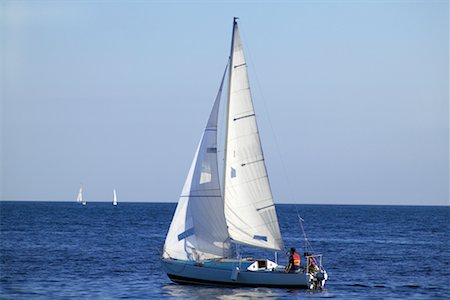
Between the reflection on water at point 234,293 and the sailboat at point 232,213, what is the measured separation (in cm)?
31

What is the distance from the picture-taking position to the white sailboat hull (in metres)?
44.1

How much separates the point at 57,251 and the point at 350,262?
21.6 metres

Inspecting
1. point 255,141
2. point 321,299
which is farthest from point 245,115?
point 321,299

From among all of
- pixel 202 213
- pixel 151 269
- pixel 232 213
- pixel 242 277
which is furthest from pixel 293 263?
pixel 151 269

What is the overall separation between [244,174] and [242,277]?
490 cm

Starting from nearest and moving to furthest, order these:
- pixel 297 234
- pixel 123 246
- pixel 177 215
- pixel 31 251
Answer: pixel 177 215 < pixel 31 251 < pixel 123 246 < pixel 297 234

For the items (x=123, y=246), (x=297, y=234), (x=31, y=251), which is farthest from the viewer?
(x=297, y=234)

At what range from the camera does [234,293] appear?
4350 cm

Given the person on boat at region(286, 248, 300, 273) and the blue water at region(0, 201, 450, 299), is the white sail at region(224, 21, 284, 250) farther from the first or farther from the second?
the blue water at region(0, 201, 450, 299)

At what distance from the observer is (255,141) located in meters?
44.8

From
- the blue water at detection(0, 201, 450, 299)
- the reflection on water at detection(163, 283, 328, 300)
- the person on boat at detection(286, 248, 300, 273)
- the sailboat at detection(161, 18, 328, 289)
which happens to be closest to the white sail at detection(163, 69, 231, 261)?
the sailboat at detection(161, 18, 328, 289)

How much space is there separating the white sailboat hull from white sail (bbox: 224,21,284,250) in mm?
1599

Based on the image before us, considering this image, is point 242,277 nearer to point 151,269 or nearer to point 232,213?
point 232,213

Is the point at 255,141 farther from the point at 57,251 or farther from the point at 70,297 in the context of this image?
the point at 57,251
